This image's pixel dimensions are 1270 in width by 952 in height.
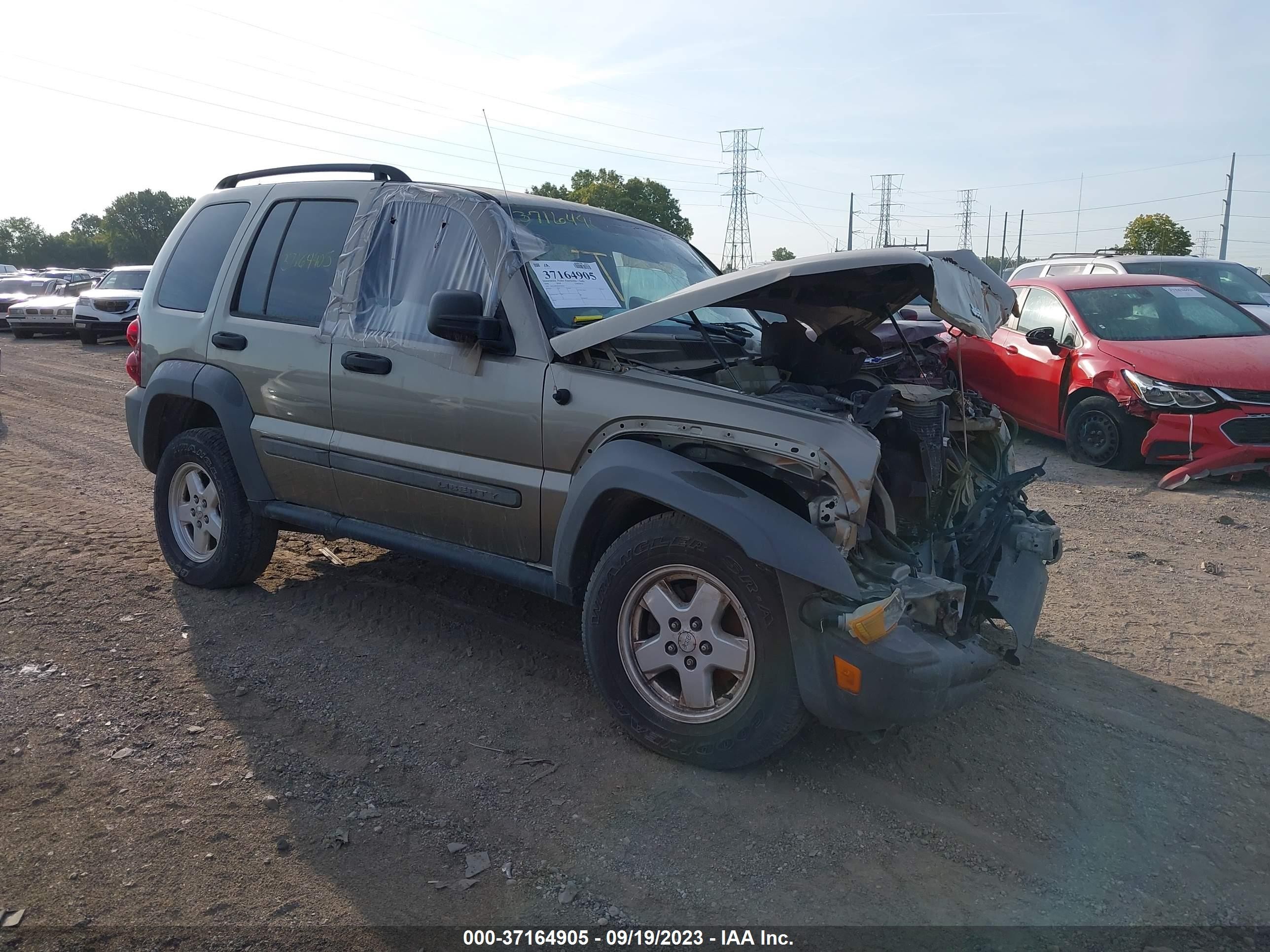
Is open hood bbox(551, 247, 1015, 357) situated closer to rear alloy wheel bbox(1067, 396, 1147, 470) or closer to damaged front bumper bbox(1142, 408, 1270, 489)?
damaged front bumper bbox(1142, 408, 1270, 489)

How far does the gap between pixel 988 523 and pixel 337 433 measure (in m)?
2.89

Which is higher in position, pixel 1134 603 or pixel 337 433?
pixel 337 433

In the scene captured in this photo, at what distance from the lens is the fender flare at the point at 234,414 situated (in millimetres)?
A: 4801

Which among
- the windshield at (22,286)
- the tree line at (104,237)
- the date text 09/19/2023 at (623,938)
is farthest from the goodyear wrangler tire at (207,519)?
the tree line at (104,237)

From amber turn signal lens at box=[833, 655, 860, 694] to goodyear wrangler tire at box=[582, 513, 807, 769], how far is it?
0.55 ft

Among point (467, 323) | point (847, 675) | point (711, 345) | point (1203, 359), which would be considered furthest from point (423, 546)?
point (1203, 359)

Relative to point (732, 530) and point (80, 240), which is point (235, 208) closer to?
point (732, 530)

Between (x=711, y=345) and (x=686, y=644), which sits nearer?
(x=686, y=644)

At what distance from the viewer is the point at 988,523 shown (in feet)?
13.0

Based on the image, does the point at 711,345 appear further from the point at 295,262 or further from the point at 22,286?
the point at 22,286

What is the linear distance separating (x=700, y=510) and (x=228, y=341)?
288 cm

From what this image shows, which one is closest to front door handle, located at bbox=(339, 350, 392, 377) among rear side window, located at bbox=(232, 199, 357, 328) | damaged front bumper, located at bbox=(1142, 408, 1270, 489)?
rear side window, located at bbox=(232, 199, 357, 328)

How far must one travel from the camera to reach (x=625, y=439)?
11.7ft

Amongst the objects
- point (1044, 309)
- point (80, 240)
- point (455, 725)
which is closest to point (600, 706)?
point (455, 725)
